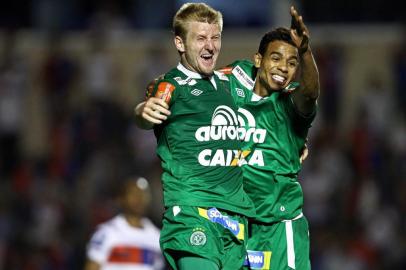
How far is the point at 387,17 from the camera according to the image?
1895 cm

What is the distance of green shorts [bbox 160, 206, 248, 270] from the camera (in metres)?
6.95

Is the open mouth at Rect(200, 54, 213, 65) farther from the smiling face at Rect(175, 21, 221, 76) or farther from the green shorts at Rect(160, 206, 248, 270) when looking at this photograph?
the green shorts at Rect(160, 206, 248, 270)

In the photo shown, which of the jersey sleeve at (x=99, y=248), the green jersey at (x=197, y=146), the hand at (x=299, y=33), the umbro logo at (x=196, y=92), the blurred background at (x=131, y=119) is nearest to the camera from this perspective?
the hand at (x=299, y=33)

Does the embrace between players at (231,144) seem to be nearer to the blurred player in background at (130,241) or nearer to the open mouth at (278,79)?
the open mouth at (278,79)

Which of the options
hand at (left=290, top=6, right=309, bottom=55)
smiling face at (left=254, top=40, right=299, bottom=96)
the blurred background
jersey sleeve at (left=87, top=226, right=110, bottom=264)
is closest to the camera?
hand at (left=290, top=6, right=309, bottom=55)

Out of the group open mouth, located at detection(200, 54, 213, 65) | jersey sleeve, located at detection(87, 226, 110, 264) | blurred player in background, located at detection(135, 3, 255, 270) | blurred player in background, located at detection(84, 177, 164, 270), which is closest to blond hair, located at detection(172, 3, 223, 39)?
blurred player in background, located at detection(135, 3, 255, 270)

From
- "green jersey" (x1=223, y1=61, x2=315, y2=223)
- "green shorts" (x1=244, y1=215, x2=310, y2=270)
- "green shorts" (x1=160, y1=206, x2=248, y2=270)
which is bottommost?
"green shorts" (x1=244, y1=215, x2=310, y2=270)

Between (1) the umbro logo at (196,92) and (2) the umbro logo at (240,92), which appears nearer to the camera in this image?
(1) the umbro logo at (196,92)

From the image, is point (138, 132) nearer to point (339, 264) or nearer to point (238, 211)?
point (339, 264)

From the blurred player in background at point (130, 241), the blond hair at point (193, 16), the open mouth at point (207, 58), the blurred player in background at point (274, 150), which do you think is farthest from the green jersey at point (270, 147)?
the blurred player in background at point (130, 241)

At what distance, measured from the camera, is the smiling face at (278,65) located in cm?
762

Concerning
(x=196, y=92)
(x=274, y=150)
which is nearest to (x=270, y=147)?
(x=274, y=150)

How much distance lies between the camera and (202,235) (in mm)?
6965

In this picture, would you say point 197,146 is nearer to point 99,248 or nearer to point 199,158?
point 199,158
